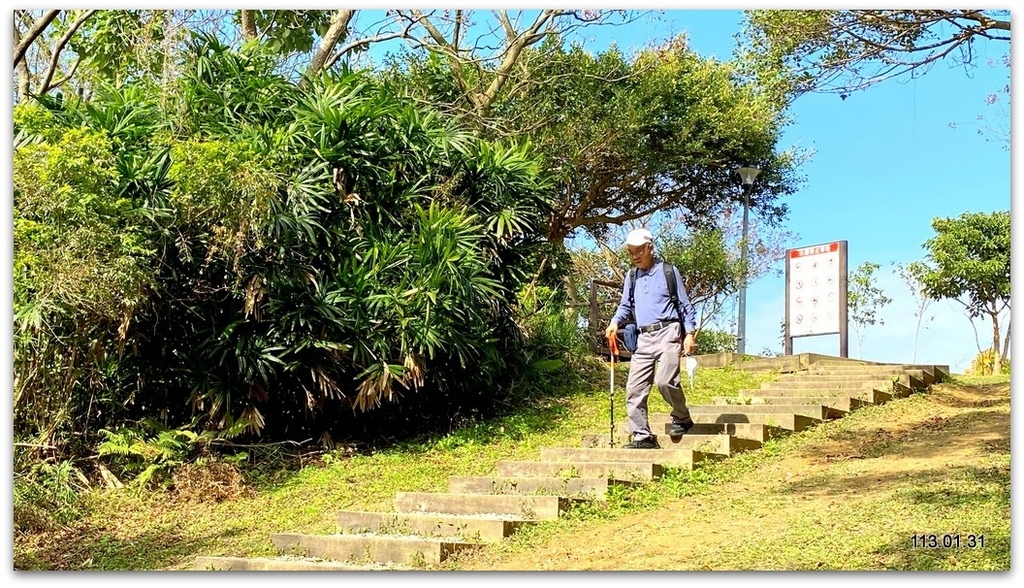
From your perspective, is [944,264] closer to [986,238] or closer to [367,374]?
[986,238]

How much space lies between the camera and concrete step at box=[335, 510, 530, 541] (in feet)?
19.9

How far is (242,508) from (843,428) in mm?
4819

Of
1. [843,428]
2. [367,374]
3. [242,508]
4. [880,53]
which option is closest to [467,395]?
[367,374]

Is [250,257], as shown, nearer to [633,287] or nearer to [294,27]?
[633,287]

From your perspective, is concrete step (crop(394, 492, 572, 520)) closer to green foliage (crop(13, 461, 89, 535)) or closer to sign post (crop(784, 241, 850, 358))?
green foliage (crop(13, 461, 89, 535))

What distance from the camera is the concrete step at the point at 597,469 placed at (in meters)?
6.93

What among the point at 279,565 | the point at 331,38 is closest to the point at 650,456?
the point at 279,565

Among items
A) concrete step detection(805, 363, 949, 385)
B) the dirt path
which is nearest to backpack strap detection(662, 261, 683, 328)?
the dirt path

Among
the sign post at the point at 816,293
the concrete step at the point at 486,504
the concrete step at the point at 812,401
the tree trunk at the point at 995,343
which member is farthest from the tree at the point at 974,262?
the concrete step at the point at 486,504

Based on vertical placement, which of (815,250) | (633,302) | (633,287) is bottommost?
(633,302)

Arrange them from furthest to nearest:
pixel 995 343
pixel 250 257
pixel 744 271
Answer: pixel 744 271 → pixel 995 343 → pixel 250 257

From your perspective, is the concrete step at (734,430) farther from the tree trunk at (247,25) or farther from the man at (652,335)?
the tree trunk at (247,25)

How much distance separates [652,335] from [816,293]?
563 centimetres

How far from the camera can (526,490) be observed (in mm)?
6938
